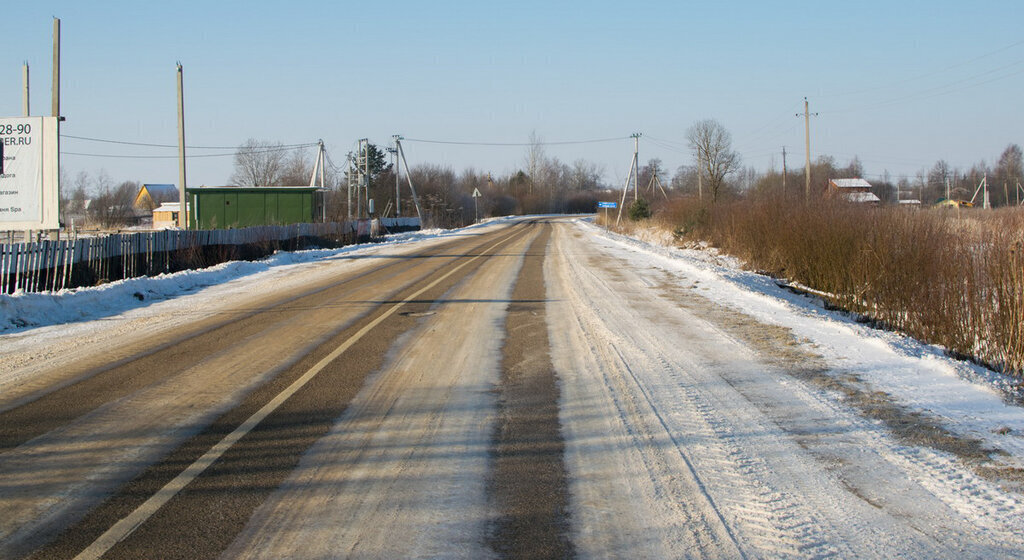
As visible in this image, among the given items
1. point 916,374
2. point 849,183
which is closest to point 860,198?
point 916,374

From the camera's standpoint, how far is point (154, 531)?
3879mm

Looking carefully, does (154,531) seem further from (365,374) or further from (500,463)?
(365,374)

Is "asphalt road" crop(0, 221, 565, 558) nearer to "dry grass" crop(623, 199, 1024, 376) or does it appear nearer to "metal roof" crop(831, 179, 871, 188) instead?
"dry grass" crop(623, 199, 1024, 376)

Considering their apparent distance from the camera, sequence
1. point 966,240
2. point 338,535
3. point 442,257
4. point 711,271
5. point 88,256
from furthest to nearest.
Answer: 1. point 442,257
2. point 711,271
3. point 88,256
4. point 966,240
5. point 338,535

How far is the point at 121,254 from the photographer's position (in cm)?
1869

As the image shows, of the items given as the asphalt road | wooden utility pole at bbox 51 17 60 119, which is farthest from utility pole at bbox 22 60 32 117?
the asphalt road

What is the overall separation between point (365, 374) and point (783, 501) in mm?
4533

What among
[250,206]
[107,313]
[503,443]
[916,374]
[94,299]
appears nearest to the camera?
[503,443]

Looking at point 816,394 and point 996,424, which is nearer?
point 996,424

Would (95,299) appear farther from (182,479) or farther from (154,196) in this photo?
(154,196)

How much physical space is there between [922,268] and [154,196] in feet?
426

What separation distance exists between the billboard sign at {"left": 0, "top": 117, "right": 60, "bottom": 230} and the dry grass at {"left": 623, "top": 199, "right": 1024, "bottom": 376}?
18.2 metres

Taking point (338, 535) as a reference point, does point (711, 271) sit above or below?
above

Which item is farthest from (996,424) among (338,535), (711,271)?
(711,271)
